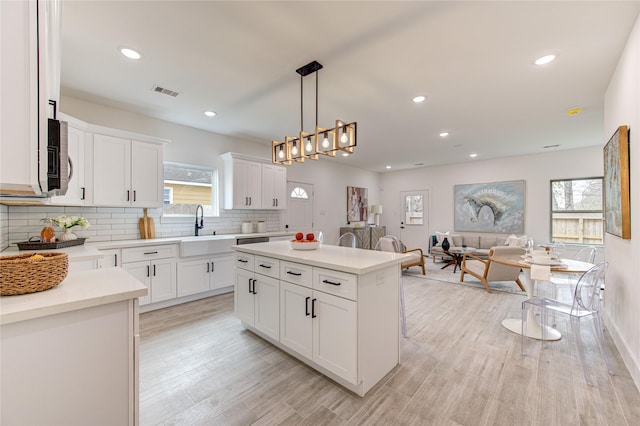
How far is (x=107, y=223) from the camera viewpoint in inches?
143

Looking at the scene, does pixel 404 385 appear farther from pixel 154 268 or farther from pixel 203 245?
pixel 154 268

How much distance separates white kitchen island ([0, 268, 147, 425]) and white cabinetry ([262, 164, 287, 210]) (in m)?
3.97

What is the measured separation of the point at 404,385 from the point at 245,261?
187 centimetres

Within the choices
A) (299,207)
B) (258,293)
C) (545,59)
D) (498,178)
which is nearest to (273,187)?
(299,207)

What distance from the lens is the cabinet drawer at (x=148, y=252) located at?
3.32 meters

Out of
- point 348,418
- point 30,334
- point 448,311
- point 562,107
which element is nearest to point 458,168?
point 562,107

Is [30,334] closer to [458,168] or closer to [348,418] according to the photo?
[348,418]

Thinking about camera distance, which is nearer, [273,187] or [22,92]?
[22,92]

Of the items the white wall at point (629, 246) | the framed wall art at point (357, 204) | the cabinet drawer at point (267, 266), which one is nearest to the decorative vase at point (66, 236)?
the cabinet drawer at point (267, 266)

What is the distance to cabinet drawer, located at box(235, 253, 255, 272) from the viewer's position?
9.11 feet

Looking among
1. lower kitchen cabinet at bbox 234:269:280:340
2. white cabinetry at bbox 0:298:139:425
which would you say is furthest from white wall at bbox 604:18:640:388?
white cabinetry at bbox 0:298:139:425

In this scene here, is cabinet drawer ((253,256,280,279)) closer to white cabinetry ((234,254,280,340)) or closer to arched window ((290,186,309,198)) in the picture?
white cabinetry ((234,254,280,340))

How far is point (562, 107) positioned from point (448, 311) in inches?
126

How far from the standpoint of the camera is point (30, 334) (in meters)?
0.98
